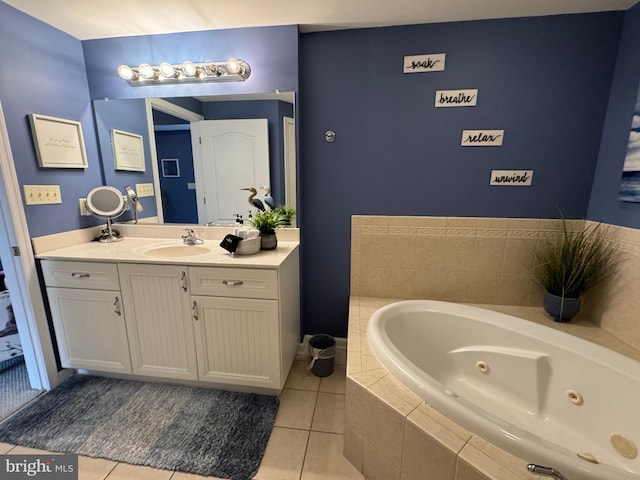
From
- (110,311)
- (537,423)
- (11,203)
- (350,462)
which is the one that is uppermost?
(11,203)

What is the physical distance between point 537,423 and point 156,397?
2045 millimetres

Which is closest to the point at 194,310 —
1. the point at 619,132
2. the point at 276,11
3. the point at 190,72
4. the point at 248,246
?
the point at 248,246

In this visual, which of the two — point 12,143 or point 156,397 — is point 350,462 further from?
point 12,143

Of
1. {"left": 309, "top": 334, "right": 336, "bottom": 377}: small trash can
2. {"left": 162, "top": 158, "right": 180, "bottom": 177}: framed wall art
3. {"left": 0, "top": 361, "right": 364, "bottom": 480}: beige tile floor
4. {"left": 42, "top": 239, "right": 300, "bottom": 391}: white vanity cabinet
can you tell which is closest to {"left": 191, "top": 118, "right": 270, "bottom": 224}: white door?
{"left": 162, "top": 158, "right": 180, "bottom": 177}: framed wall art

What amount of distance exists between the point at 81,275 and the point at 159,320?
0.52 m

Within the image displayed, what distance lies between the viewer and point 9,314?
189cm

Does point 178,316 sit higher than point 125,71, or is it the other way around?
point 125,71

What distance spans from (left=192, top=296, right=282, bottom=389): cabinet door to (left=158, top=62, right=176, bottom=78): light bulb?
141 centimetres

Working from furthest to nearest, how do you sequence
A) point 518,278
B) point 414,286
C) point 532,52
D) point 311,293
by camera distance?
1. point 311,293
2. point 414,286
3. point 518,278
4. point 532,52

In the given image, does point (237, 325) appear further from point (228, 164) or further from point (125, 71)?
point (125, 71)

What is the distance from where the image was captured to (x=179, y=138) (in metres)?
1.96

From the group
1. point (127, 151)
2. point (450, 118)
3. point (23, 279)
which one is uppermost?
point (450, 118)

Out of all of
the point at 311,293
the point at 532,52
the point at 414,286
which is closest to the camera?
the point at 532,52

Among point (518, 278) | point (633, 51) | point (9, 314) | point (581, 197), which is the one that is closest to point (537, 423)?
point (518, 278)
